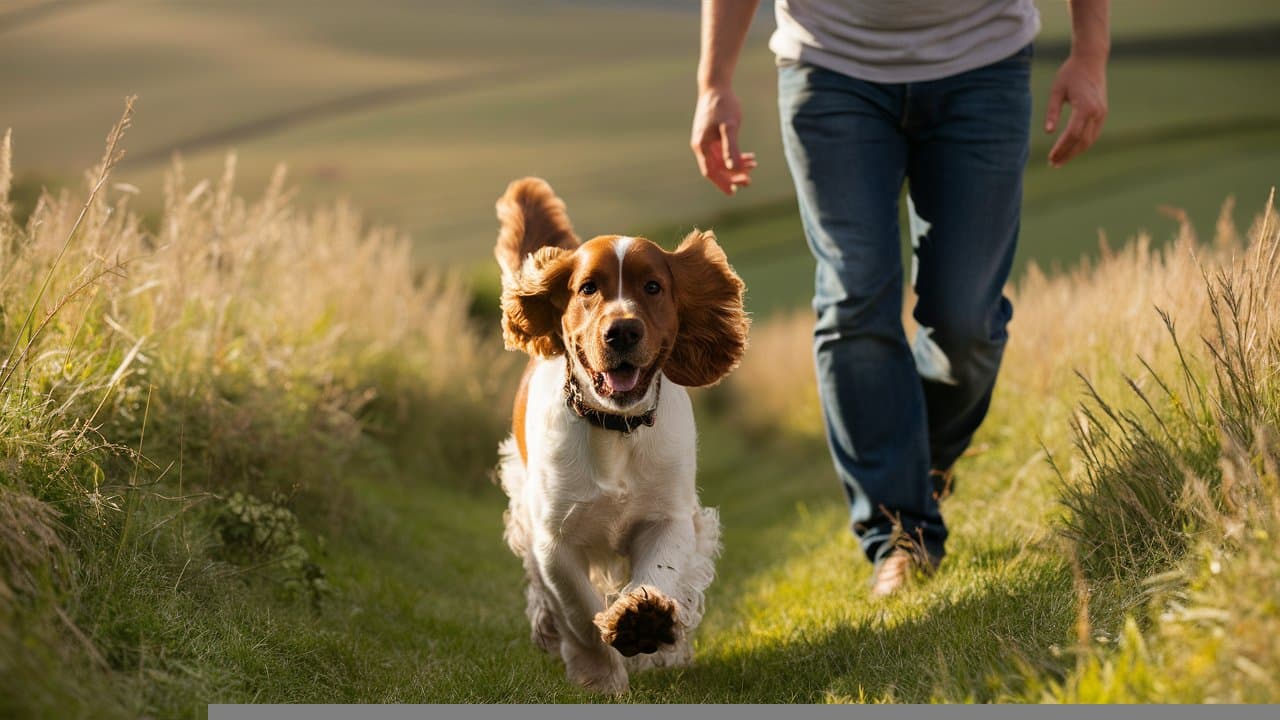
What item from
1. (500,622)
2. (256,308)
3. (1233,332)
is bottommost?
(500,622)

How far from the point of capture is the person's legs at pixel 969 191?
3.72m

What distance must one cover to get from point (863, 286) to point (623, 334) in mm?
951

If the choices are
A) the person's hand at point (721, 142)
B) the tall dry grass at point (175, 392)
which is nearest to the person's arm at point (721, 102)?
the person's hand at point (721, 142)

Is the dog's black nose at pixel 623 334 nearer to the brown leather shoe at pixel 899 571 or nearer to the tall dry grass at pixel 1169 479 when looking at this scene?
the tall dry grass at pixel 1169 479

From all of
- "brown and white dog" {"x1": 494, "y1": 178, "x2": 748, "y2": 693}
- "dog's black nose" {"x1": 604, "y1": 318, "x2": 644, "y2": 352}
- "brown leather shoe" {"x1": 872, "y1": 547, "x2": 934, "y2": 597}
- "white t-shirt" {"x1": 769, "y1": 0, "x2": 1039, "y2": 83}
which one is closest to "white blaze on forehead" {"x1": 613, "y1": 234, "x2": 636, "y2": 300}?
"brown and white dog" {"x1": 494, "y1": 178, "x2": 748, "y2": 693}

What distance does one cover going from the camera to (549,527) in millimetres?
3422

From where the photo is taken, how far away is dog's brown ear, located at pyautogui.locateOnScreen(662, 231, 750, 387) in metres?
3.53

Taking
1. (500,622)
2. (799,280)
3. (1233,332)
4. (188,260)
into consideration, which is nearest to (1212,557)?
(1233,332)

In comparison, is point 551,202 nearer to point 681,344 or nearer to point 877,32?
point 681,344

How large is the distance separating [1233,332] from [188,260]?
3783 mm

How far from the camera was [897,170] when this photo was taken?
3.79 meters

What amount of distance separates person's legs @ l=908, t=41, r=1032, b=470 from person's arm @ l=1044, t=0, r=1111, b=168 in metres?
0.12

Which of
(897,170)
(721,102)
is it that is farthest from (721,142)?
(897,170)

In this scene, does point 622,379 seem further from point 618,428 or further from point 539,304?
point 539,304
